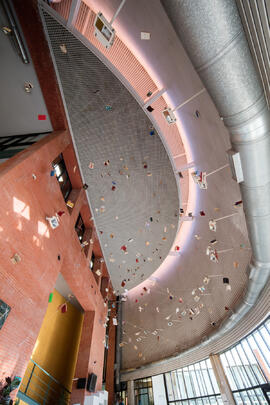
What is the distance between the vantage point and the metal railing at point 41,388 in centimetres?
642

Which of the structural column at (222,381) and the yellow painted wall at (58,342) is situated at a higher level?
the yellow painted wall at (58,342)

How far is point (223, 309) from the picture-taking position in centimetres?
750

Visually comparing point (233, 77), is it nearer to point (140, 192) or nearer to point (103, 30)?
point (103, 30)

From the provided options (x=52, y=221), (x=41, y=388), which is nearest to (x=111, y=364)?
(x=41, y=388)

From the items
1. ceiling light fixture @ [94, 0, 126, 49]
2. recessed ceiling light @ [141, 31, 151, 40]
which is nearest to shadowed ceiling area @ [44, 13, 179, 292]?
recessed ceiling light @ [141, 31, 151, 40]

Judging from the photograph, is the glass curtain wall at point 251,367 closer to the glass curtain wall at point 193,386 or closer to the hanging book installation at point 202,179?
the glass curtain wall at point 193,386

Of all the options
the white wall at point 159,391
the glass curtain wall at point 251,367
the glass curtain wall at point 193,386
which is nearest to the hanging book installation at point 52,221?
the glass curtain wall at point 251,367

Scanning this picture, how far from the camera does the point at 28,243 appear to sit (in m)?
4.45

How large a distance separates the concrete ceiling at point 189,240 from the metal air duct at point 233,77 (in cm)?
133

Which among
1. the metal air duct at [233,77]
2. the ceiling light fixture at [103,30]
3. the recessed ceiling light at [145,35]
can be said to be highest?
the recessed ceiling light at [145,35]

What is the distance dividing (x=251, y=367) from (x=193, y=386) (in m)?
3.82

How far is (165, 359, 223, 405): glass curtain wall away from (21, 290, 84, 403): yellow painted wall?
515 cm

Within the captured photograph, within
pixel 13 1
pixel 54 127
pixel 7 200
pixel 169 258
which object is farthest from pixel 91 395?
pixel 13 1

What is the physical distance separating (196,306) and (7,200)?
8191 millimetres
